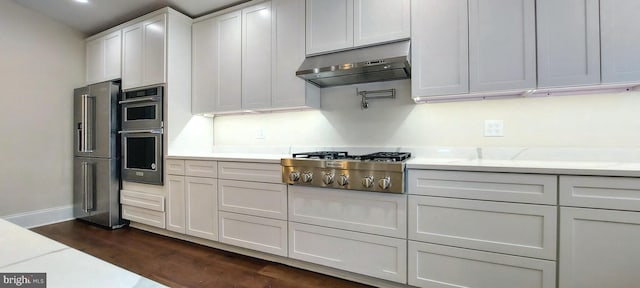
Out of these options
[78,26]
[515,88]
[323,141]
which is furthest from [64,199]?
[515,88]

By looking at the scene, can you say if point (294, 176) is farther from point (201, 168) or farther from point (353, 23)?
point (353, 23)

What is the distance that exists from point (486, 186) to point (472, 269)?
49 centimetres

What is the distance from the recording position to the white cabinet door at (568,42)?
Result: 1622 millimetres

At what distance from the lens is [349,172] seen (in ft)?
6.23

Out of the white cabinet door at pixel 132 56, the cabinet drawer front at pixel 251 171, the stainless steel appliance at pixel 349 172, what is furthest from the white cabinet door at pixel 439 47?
the white cabinet door at pixel 132 56

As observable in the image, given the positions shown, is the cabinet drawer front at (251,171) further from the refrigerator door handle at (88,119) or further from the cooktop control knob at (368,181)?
the refrigerator door handle at (88,119)

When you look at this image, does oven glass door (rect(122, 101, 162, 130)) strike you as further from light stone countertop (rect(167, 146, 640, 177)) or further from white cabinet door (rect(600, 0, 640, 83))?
white cabinet door (rect(600, 0, 640, 83))

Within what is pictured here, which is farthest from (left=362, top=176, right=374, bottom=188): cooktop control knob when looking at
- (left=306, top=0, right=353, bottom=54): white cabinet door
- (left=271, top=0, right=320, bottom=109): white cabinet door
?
(left=306, top=0, right=353, bottom=54): white cabinet door

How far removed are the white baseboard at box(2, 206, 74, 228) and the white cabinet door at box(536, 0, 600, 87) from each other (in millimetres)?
5062

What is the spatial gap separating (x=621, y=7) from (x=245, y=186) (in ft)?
8.71

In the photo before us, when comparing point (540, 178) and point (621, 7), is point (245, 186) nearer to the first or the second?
point (540, 178)

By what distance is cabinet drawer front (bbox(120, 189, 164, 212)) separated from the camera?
285cm

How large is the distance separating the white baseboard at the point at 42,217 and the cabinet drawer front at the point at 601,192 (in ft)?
16.2

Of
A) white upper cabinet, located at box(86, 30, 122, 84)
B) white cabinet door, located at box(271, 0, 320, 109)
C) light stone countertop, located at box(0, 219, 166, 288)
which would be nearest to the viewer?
light stone countertop, located at box(0, 219, 166, 288)
